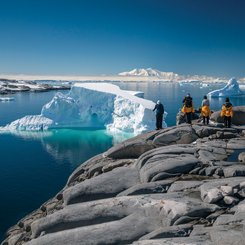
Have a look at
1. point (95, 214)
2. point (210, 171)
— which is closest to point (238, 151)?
point (210, 171)

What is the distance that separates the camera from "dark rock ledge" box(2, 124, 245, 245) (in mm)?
→ 8852

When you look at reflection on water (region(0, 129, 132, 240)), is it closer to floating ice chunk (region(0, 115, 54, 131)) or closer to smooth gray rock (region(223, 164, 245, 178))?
Result: floating ice chunk (region(0, 115, 54, 131))

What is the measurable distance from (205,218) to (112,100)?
123 ft

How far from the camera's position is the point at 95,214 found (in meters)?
11.0

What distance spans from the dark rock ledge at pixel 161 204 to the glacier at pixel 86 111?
29.0 m

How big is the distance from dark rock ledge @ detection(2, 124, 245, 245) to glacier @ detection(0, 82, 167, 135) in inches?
1140

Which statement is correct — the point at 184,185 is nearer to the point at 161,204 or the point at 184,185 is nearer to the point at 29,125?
the point at 161,204

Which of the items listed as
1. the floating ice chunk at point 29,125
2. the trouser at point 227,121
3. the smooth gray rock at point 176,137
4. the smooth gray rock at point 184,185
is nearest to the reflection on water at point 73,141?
the floating ice chunk at point 29,125

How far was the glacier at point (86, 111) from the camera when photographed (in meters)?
45.0

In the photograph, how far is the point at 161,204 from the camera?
10.1 meters

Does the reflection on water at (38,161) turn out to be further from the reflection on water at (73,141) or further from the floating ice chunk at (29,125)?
the floating ice chunk at (29,125)

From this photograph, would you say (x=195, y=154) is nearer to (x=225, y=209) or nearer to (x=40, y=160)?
(x=225, y=209)

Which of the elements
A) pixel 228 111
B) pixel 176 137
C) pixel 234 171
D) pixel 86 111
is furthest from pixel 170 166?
pixel 86 111

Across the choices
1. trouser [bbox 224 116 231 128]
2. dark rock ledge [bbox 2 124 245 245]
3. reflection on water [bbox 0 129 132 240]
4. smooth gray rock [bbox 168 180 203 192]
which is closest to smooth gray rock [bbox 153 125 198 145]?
dark rock ledge [bbox 2 124 245 245]
